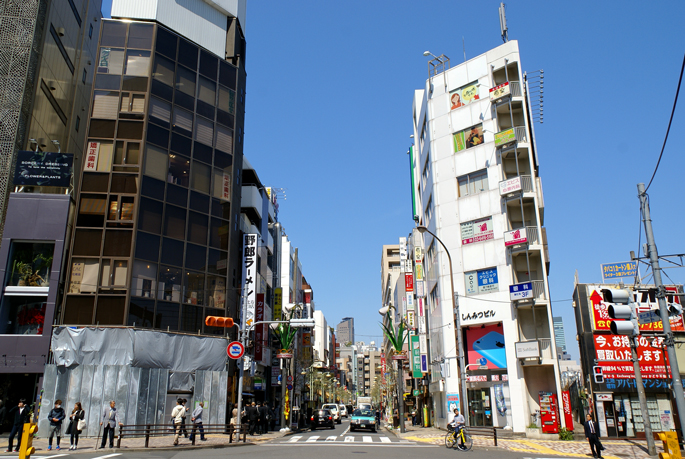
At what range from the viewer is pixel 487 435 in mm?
29234

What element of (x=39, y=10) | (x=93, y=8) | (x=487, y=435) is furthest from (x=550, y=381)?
(x=93, y=8)

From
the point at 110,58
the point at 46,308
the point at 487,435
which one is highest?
the point at 110,58

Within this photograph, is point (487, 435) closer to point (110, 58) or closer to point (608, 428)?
point (608, 428)

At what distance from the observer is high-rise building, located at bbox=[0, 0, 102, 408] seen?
28016 mm

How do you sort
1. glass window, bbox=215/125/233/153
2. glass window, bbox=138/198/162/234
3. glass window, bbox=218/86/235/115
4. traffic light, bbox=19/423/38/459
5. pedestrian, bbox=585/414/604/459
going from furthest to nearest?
1. glass window, bbox=218/86/235/115
2. glass window, bbox=215/125/233/153
3. glass window, bbox=138/198/162/234
4. pedestrian, bbox=585/414/604/459
5. traffic light, bbox=19/423/38/459

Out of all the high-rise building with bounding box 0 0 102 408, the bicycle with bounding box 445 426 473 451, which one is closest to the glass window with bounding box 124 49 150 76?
the high-rise building with bounding box 0 0 102 408

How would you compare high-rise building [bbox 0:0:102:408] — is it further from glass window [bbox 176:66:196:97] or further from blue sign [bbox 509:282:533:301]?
blue sign [bbox 509:282:533:301]

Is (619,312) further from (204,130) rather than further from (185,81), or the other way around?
(185,81)

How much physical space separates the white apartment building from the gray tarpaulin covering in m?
19.5

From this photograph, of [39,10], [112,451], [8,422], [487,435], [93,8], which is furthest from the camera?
[93,8]

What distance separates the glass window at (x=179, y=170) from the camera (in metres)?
34.8

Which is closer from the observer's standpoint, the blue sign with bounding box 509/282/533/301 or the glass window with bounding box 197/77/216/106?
the blue sign with bounding box 509/282/533/301

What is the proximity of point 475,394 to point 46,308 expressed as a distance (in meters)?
28.9

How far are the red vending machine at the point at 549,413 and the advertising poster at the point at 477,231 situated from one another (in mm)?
11630
